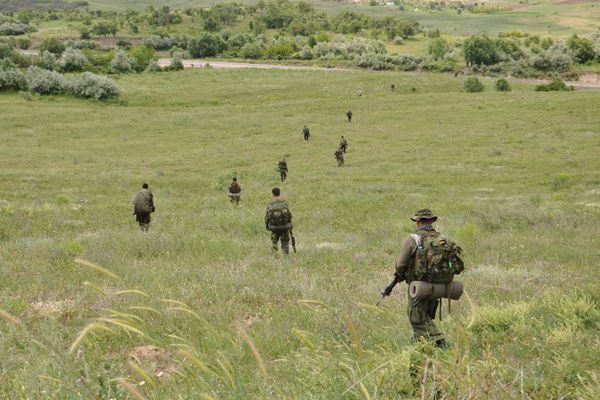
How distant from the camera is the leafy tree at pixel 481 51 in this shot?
94312 millimetres

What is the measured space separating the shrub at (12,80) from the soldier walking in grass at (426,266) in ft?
226

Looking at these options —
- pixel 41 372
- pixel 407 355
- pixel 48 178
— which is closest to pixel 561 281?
pixel 407 355

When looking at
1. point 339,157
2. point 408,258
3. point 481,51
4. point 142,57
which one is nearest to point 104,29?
point 142,57

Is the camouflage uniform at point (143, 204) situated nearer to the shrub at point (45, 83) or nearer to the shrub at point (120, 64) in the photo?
the shrub at point (45, 83)

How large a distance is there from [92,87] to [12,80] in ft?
30.9

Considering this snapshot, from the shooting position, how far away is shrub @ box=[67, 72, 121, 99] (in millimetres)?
64438

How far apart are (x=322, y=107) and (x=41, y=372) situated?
57.1m

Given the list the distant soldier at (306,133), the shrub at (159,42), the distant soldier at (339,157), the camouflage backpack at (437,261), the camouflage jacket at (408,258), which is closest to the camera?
the camouflage backpack at (437,261)

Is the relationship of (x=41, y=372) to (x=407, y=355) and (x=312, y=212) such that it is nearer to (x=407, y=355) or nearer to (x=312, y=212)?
(x=407, y=355)

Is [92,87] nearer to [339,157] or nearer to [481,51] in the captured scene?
[339,157]

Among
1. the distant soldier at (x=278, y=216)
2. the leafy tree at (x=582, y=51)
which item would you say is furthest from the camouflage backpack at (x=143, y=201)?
the leafy tree at (x=582, y=51)

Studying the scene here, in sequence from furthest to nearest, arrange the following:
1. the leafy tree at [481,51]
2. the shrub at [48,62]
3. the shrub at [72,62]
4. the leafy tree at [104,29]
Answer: the leafy tree at [104,29] → the leafy tree at [481,51] → the shrub at [72,62] → the shrub at [48,62]

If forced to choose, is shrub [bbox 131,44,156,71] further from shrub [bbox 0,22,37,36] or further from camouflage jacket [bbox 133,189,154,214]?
camouflage jacket [bbox 133,189,154,214]

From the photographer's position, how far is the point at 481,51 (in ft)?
308
